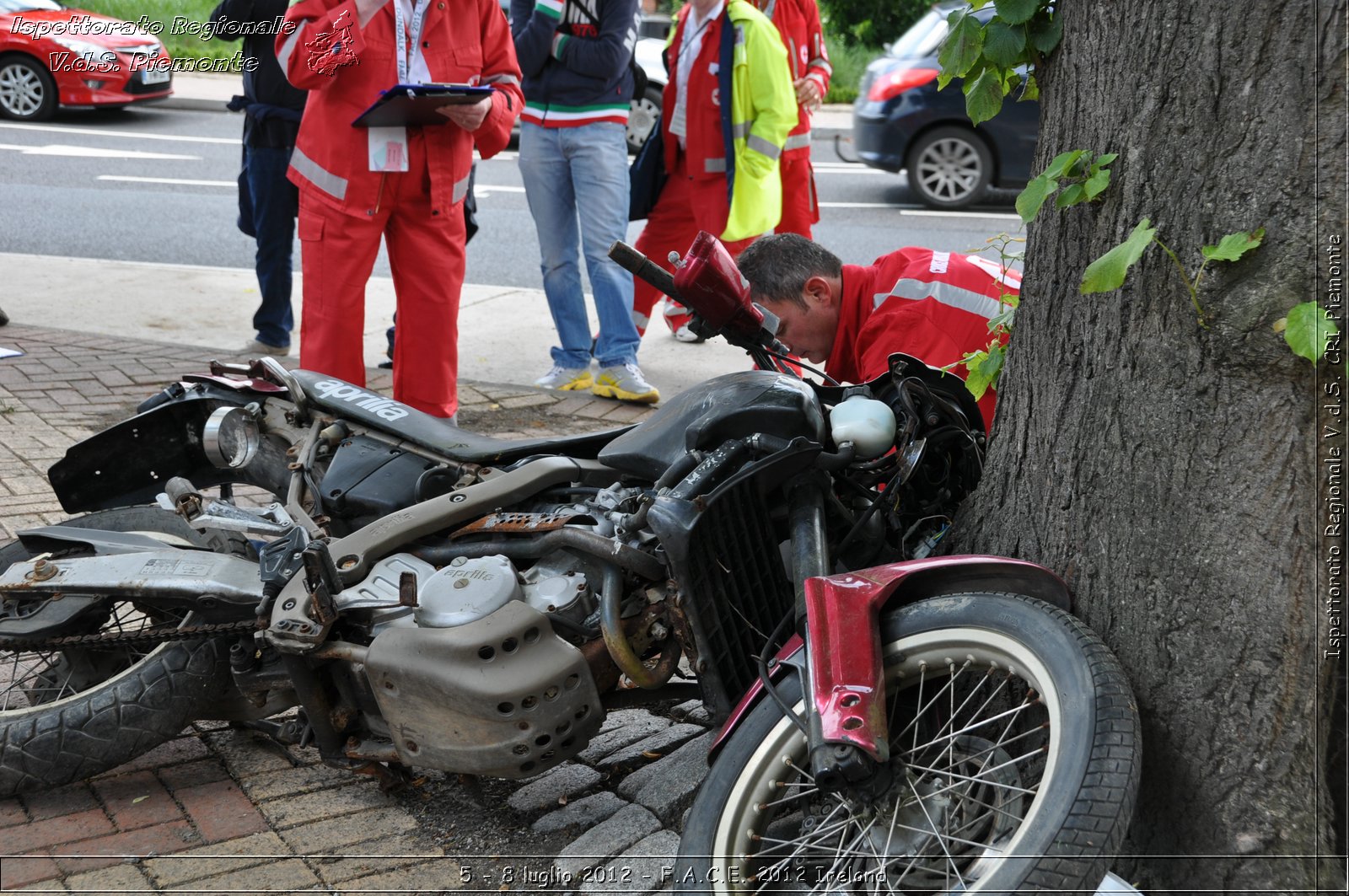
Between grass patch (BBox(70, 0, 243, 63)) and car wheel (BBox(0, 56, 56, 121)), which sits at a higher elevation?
grass patch (BBox(70, 0, 243, 63))

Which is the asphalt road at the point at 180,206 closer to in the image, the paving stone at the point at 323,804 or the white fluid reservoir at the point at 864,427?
the paving stone at the point at 323,804

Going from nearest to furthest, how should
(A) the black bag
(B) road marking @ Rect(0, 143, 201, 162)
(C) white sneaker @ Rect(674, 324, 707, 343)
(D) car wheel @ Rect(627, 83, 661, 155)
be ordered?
(A) the black bag < (C) white sneaker @ Rect(674, 324, 707, 343) < (B) road marking @ Rect(0, 143, 201, 162) < (D) car wheel @ Rect(627, 83, 661, 155)

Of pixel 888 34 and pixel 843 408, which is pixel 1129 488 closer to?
pixel 843 408

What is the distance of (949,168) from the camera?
11.9m

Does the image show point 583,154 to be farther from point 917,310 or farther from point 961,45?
point 961,45

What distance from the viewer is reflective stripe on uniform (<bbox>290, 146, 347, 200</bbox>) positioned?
481 centimetres

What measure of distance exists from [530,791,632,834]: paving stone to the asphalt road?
6.20 metres

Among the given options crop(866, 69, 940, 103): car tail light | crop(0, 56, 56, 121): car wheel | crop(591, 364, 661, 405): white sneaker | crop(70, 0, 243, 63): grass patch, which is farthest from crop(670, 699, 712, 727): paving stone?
crop(866, 69, 940, 103): car tail light

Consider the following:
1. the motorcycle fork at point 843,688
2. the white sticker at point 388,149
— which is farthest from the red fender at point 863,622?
the white sticker at point 388,149

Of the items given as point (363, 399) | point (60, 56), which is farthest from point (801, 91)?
point (363, 399)

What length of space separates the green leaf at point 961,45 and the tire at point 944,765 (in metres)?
1.14

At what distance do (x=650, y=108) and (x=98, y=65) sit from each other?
21.5 ft

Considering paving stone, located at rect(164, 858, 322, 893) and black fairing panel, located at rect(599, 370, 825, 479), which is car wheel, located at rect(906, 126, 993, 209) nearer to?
black fairing panel, located at rect(599, 370, 825, 479)

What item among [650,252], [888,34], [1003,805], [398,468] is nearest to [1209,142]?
[1003,805]
